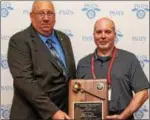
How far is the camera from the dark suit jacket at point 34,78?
1.96m

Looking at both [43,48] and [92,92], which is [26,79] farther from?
[92,92]

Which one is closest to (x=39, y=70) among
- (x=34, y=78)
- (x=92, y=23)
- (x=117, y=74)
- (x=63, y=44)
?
(x=34, y=78)

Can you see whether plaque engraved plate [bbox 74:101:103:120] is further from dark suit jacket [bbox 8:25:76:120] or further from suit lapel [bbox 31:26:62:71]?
suit lapel [bbox 31:26:62:71]

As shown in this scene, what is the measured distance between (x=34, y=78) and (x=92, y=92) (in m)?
0.35

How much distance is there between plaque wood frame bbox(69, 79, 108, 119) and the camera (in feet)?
6.30

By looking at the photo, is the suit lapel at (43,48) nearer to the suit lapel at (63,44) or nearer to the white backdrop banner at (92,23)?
the suit lapel at (63,44)

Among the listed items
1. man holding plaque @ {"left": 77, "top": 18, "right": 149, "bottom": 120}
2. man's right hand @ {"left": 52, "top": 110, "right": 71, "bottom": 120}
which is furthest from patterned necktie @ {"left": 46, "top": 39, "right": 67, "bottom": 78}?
man's right hand @ {"left": 52, "top": 110, "right": 71, "bottom": 120}

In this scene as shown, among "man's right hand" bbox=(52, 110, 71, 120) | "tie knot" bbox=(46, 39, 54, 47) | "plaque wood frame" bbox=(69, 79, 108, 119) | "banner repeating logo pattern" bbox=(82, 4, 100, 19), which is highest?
"banner repeating logo pattern" bbox=(82, 4, 100, 19)

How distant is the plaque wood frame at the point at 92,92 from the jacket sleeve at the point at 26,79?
0.12 meters

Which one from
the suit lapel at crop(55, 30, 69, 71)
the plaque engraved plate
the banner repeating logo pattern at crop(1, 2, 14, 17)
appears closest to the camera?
the plaque engraved plate

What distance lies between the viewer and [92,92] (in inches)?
76.1

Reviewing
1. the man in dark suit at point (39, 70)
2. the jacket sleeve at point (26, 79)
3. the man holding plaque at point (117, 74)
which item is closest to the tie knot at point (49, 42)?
the man in dark suit at point (39, 70)

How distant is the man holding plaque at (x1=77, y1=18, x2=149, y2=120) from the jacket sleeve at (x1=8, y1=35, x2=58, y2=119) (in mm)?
302

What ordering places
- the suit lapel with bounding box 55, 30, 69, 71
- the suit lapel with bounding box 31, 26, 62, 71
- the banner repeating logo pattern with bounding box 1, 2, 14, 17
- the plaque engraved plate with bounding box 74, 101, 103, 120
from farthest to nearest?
the banner repeating logo pattern with bounding box 1, 2, 14, 17
the suit lapel with bounding box 55, 30, 69, 71
the suit lapel with bounding box 31, 26, 62, 71
the plaque engraved plate with bounding box 74, 101, 103, 120
